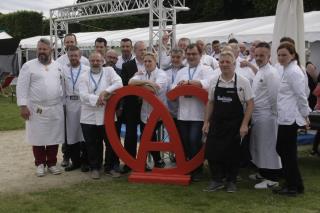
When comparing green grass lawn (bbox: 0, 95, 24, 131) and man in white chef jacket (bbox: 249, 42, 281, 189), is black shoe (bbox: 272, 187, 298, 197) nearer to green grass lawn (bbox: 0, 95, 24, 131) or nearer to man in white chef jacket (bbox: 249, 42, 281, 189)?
man in white chef jacket (bbox: 249, 42, 281, 189)

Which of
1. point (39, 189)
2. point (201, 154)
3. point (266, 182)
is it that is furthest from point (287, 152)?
point (39, 189)

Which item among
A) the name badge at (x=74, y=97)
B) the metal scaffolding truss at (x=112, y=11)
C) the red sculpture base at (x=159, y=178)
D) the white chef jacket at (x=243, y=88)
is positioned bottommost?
the red sculpture base at (x=159, y=178)

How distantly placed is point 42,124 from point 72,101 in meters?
0.55

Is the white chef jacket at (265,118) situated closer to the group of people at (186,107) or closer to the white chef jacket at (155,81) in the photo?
the group of people at (186,107)

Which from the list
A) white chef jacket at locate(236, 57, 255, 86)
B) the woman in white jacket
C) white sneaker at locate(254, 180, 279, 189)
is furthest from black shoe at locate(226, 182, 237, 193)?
white chef jacket at locate(236, 57, 255, 86)

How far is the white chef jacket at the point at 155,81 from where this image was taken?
6.50 metres

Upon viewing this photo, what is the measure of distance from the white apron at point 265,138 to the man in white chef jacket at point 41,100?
2.77 meters

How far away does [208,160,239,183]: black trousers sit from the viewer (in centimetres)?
592

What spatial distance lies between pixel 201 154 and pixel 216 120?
26.3 inches

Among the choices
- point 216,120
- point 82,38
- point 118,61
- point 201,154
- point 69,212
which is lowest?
point 69,212

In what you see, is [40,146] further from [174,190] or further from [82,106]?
[174,190]

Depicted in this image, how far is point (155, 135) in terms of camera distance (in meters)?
6.82

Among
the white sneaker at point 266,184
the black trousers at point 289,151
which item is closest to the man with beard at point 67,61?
the white sneaker at point 266,184

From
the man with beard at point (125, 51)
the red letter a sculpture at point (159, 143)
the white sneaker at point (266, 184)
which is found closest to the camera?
the white sneaker at point (266, 184)
